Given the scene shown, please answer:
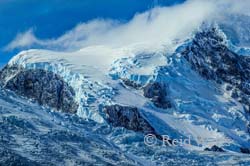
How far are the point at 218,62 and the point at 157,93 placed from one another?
3914cm

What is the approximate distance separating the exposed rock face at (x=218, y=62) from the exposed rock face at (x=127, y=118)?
35.3m

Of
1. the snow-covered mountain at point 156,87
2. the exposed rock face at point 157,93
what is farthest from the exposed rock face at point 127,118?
the exposed rock face at point 157,93

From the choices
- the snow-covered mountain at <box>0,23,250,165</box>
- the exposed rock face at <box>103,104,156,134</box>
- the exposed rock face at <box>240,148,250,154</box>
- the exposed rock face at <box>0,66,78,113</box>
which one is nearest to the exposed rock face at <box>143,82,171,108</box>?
the snow-covered mountain at <box>0,23,250,165</box>

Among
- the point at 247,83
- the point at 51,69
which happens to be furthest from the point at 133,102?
the point at 247,83

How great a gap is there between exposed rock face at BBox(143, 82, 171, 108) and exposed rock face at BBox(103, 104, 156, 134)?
443 inches

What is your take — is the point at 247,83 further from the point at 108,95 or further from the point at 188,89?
the point at 108,95

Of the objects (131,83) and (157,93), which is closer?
(157,93)

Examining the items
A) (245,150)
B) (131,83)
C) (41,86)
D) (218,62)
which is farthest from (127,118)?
(218,62)

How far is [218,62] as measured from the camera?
629 ft

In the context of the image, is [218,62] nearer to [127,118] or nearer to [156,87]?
[156,87]

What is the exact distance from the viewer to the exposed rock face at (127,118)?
141100mm

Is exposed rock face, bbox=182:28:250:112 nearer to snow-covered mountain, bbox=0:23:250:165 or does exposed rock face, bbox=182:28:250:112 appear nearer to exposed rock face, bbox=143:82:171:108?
snow-covered mountain, bbox=0:23:250:165

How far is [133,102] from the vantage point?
153 meters

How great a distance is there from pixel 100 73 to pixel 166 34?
107 ft
